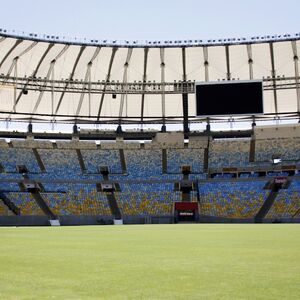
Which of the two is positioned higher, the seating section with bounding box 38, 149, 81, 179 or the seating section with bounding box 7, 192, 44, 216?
the seating section with bounding box 38, 149, 81, 179

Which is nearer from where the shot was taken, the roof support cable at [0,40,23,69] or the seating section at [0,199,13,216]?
the seating section at [0,199,13,216]

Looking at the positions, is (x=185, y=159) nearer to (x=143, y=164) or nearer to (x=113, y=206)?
(x=143, y=164)

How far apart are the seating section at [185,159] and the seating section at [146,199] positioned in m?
3.67

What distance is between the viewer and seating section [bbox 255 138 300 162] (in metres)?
57.7

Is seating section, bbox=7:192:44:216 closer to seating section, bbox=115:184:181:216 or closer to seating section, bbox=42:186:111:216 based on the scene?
seating section, bbox=42:186:111:216

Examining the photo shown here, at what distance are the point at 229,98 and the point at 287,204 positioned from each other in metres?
12.0

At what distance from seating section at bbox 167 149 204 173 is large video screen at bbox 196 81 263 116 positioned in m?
9.06

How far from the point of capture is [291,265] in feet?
26.2

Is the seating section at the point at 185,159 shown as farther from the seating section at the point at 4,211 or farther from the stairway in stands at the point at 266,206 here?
the seating section at the point at 4,211

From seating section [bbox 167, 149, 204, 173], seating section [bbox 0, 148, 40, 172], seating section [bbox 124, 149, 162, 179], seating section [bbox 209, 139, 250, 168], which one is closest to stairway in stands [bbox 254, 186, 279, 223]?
seating section [bbox 209, 139, 250, 168]

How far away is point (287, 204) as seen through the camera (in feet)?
166

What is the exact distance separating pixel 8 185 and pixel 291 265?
48914 mm

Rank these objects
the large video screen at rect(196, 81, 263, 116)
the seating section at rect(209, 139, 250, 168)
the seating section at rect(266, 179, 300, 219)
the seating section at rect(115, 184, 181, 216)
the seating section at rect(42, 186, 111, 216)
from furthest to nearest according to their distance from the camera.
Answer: the seating section at rect(209, 139, 250, 168)
the seating section at rect(115, 184, 181, 216)
the seating section at rect(42, 186, 111, 216)
the large video screen at rect(196, 81, 263, 116)
the seating section at rect(266, 179, 300, 219)

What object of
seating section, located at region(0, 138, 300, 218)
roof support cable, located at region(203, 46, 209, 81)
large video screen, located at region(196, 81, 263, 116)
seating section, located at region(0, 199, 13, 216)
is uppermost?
roof support cable, located at region(203, 46, 209, 81)
